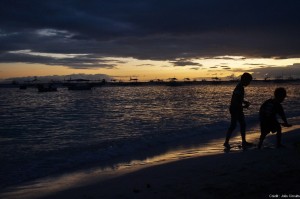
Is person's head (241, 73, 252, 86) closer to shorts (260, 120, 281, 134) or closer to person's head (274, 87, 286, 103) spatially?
person's head (274, 87, 286, 103)

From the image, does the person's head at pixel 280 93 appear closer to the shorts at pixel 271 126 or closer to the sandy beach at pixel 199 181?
the shorts at pixel 271 126

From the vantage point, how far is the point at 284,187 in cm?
479

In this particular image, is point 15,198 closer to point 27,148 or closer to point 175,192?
point 175,192

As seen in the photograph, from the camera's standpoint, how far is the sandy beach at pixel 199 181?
4.88 meters

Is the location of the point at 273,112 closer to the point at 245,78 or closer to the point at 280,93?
the point at 280,93

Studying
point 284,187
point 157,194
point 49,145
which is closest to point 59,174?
point 157,194

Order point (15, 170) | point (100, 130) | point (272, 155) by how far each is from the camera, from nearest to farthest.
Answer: point (272, 155) → point (15, 170) → point (100, 130)

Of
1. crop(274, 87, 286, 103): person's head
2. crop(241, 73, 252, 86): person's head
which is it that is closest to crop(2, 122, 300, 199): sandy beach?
crop(274, 87, 286, 103): person's head

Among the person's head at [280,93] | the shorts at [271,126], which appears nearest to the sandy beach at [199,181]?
the shorts at [271,126]

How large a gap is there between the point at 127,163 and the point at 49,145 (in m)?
4.05

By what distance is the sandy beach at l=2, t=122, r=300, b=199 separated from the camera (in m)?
4.88

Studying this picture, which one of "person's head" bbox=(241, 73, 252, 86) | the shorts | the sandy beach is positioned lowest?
the sandy beach

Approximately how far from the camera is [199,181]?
557 cm

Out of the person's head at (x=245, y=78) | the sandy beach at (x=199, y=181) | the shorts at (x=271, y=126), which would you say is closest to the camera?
the sandy beach at (x=199, y=181)
